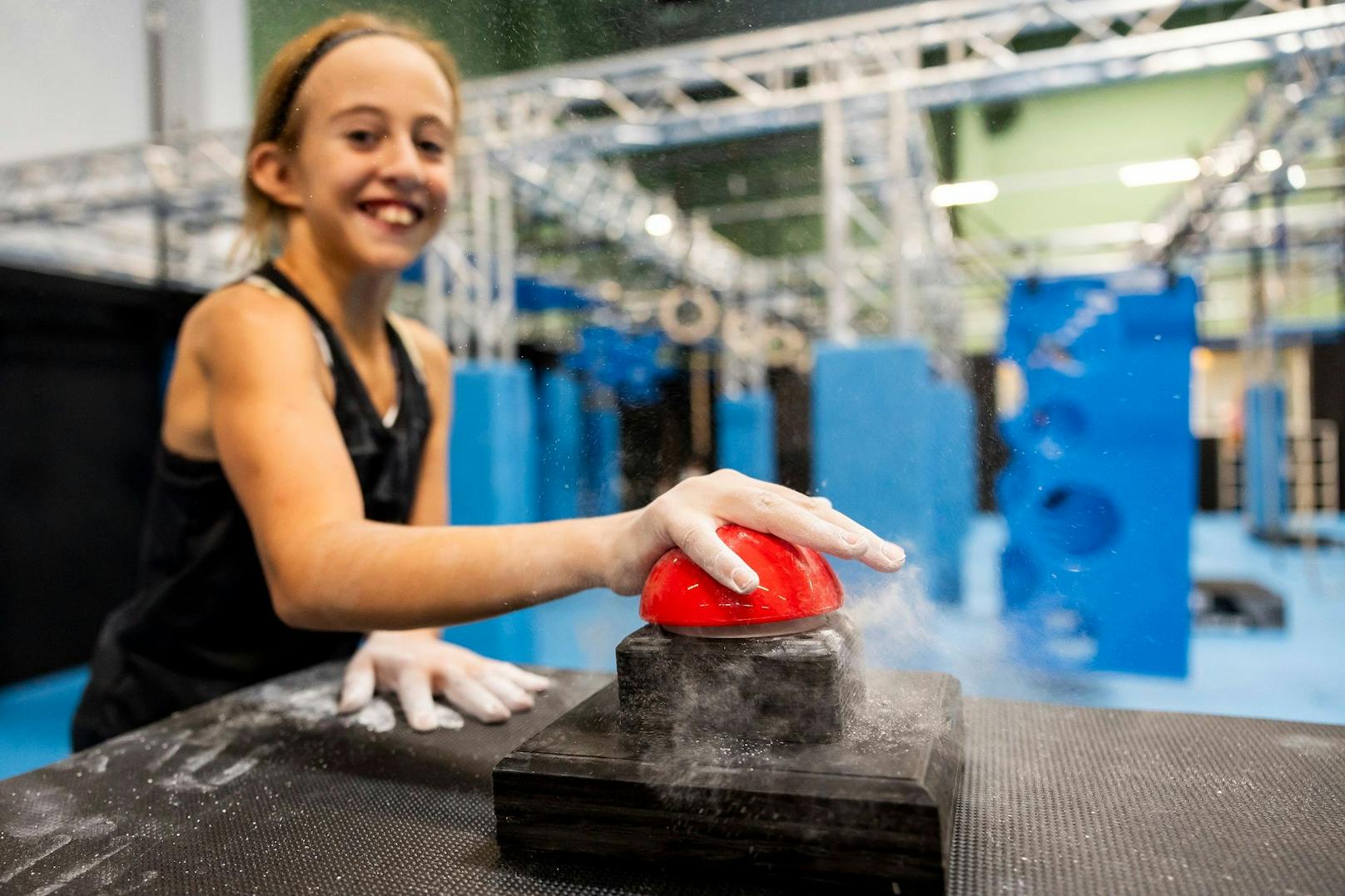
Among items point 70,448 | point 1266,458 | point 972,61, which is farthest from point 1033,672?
point 1266,458

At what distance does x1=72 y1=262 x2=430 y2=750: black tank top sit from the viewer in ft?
3.31

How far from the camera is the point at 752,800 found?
485 millimetres

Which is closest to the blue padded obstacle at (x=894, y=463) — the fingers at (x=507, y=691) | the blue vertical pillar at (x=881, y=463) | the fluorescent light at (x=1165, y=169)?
the blue vertical pillar at (x=881, y=463)

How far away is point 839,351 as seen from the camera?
1408mm

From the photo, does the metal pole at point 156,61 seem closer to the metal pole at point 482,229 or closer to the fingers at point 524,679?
the metal pole at point 482,229

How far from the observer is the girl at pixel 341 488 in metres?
0.64

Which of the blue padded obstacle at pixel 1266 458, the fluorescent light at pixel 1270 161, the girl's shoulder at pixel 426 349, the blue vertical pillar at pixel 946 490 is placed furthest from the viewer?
the blue padded obstacle at pixel 1266 458

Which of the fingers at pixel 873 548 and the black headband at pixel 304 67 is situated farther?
the black headband at pixel 304 67

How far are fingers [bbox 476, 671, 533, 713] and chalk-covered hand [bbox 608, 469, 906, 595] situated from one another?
298mm

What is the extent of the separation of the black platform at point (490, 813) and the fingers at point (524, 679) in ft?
0.21

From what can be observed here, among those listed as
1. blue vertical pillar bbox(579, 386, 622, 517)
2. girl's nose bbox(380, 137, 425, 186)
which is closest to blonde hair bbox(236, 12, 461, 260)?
girl's nose bbox(380, 137, 425, 186)

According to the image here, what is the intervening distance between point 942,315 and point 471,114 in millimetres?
7166

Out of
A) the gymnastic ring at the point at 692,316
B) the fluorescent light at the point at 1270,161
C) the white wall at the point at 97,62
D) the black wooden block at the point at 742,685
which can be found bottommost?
the black wooden block at the point at 742,685

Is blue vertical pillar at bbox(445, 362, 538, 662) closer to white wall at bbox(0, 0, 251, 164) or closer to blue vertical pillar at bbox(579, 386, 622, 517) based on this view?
blue vertical pillar at bbox(579, 386, 622, 517)
